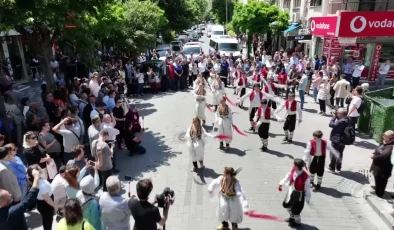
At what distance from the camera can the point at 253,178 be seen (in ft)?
26.8

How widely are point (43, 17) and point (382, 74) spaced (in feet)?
51.5

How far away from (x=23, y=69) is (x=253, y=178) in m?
16.5

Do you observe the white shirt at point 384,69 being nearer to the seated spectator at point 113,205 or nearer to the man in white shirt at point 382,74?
the man in white shirt at point 382,74

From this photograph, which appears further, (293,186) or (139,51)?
(139,51)

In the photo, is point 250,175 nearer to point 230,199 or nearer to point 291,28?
point 230,199

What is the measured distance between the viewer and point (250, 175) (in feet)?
27.3

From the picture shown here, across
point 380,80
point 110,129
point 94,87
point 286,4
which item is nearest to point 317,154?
point 110,129

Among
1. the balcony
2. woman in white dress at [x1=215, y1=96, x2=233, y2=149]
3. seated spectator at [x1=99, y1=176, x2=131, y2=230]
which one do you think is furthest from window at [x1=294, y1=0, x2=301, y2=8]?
seated spectator at [x1=99, y1=176, x2=131, y2=230]

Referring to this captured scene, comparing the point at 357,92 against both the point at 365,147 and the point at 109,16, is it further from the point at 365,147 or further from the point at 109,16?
the point at 109,16

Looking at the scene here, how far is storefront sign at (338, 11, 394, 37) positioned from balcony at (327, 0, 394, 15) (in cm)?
174

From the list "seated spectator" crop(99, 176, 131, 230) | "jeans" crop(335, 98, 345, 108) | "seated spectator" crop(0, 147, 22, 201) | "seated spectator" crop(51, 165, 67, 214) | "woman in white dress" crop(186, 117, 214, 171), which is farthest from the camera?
"jeans" crop(335, 98, 345, 108)

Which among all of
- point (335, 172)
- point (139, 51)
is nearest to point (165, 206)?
point (335, 172)

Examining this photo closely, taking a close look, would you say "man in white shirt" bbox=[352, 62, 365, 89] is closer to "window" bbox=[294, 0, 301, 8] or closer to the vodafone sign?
the vodafone sign

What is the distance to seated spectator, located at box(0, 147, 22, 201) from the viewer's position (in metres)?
5.38
